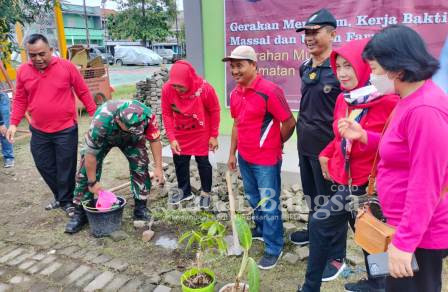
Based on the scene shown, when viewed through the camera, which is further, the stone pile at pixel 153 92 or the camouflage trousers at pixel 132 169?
the stone pile at pixel 153 92

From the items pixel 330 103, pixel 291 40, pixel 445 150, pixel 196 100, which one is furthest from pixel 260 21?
pixel 445 150

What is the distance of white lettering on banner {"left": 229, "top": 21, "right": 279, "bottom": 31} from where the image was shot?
17.1ft

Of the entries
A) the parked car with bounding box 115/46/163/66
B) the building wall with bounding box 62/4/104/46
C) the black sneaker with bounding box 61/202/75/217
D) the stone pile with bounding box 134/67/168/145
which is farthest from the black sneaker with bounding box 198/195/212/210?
the building wall with bounding box 62/4/104/46

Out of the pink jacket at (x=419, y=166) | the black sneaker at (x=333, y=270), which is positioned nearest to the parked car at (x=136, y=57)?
the black sneaker at (x=333, y=270)

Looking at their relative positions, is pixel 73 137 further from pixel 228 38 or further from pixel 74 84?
pixel 228 38

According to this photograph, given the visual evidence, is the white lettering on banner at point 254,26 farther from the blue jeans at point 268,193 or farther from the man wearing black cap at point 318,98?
the blue jeans at point 268,193

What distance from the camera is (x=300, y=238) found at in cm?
345

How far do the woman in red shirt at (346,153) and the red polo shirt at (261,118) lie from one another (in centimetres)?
53

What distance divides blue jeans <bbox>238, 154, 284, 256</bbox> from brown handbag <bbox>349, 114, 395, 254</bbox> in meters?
0.97

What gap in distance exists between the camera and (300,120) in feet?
9.50

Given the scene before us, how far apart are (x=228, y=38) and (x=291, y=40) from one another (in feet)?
3.01

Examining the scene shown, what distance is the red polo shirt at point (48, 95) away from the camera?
3869 millimetres

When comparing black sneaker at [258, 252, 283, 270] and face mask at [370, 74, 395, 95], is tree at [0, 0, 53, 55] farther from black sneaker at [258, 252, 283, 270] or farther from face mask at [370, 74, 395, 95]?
face mask at [370, 74, 395, 95]

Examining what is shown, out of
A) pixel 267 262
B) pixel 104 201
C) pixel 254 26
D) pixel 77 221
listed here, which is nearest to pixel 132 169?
pixel 104 201
